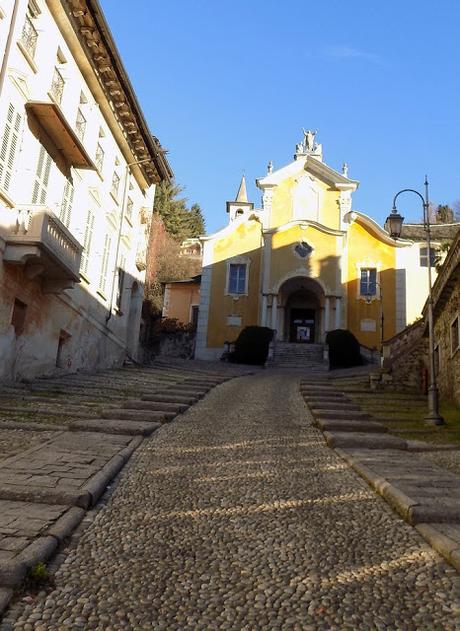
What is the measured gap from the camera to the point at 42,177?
548 inches

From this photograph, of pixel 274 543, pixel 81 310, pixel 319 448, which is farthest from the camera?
pixel 81 310

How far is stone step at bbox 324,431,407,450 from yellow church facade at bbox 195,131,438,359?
2214cm

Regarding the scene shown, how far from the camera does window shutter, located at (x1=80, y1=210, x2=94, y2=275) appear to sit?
55.6ft

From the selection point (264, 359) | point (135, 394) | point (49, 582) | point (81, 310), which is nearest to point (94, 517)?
point (49, 582)

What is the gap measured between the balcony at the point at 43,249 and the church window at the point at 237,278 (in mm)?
19704

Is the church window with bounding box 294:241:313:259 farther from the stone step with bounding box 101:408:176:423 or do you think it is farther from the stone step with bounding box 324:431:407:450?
the stone step with bounding box 324:431:407:450

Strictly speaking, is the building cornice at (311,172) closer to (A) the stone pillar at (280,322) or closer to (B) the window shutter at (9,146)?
(A) the stone pillar at (280,322)

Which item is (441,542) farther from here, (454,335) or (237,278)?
(237,278)

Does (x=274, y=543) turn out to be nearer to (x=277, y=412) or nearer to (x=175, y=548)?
(x=175, y=548)

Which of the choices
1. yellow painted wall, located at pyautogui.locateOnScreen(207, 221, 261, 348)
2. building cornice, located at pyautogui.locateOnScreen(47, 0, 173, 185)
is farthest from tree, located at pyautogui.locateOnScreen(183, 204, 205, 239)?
building cornice, located at pyautogui.locateOnScreen(47, 0, 173, 185)

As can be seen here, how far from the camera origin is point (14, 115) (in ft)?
40.3

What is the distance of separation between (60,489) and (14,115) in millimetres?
10104

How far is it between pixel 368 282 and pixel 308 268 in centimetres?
375

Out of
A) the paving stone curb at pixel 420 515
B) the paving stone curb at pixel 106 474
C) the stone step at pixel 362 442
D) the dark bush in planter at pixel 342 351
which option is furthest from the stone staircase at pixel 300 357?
the paving stone curb at pixel 420 515
